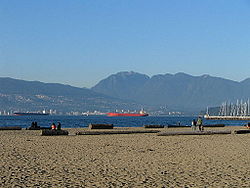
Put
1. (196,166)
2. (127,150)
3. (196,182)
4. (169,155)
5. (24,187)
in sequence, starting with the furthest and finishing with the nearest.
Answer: (127,150), (169,155), (196,166), (196,182), (24,187)

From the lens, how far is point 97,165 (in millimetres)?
19328

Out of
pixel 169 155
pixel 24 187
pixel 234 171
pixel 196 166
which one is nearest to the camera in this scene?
pixel 24 187

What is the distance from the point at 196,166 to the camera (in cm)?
1930

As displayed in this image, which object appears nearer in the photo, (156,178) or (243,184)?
(243,184)

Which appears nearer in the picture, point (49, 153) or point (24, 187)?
point (24, 187)

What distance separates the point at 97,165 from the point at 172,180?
4.52 meters

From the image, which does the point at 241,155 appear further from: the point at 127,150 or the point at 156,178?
the point at 156,178

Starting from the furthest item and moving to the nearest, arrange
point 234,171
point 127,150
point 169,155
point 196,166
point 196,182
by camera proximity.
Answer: point 127,150
point 169,155
point 196,166
point 234,171
point 196,182

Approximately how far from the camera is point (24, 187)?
1397 centimetres

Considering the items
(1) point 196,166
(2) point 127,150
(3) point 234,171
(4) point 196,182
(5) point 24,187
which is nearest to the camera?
(5) point 24,187

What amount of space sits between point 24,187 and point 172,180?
4.74 meters

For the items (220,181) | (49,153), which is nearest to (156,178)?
(220,181)

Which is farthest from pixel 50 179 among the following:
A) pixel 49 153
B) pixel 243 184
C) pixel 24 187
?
pixel 49 153

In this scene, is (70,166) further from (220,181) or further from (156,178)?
(220,181)
